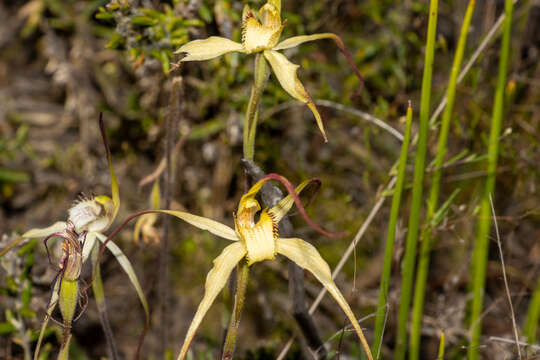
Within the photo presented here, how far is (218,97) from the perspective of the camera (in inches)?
66.2

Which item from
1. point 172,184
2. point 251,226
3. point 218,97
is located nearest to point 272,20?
point 251,226

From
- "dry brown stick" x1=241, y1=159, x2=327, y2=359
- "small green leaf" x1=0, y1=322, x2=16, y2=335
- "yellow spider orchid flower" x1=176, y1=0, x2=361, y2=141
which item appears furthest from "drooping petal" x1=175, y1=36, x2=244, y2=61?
"small green leaf" x1=0, y1=322, x2=16, y2=335

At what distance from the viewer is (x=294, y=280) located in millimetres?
930

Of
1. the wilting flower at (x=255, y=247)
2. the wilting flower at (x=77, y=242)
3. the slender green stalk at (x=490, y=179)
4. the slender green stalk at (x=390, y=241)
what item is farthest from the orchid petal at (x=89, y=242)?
the slender green stalk at (x=490, y=179)

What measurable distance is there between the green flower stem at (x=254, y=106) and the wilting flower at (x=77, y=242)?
22 centimetres

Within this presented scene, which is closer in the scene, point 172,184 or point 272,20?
point 272,20

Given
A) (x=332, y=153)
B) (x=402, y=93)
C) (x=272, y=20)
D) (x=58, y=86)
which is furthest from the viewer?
(x=58, y=86)

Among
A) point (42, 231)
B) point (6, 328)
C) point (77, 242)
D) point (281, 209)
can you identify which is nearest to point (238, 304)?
point (281, 209)

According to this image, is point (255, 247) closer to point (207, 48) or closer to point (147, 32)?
point (207, 48)

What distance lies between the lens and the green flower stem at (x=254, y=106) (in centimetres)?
82

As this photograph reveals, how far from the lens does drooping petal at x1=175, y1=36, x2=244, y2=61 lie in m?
0.82

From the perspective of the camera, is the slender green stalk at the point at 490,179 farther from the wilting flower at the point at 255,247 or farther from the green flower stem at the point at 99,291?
the green flower stem at the point at 99,291

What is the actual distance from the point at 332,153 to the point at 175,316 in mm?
921

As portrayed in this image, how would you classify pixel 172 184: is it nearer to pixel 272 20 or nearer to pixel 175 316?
pixel 272 20
